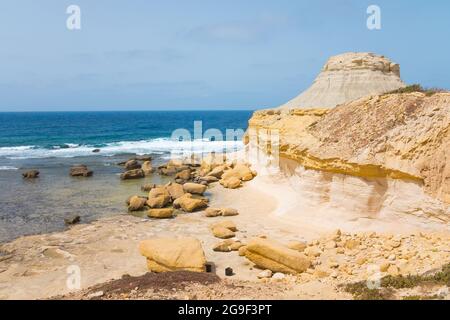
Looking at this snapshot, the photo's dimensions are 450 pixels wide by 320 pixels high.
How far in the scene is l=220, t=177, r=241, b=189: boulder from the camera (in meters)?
24.0

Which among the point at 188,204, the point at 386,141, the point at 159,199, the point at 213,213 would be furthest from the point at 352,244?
the point at 159,199

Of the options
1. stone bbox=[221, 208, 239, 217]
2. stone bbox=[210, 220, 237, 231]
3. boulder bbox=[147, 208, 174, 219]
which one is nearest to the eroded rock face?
stone bbox=[221, 208, 239, 217]

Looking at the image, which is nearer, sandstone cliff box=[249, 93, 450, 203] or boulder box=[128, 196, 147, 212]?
sandstone cliff box=[249, 93, 450, 203]

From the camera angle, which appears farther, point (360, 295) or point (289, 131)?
point (289, 131)

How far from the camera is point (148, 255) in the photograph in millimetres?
12141

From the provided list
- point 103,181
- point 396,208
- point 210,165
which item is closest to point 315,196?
point 396,208

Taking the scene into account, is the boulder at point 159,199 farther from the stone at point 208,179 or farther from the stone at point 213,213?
the stone at point 208,179

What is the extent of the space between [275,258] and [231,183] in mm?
12450

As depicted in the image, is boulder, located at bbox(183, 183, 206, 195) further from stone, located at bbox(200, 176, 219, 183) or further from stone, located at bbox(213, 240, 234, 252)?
stone, located at bbox(213, 240, 234, 252)

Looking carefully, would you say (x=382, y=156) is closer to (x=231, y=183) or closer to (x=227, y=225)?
(x=227, y=225)

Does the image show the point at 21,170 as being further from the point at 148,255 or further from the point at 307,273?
the point at 307,273

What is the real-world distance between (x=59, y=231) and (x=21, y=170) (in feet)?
63.8

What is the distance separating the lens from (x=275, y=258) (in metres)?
11.8

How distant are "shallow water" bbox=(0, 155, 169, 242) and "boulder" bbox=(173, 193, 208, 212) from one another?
266cm
